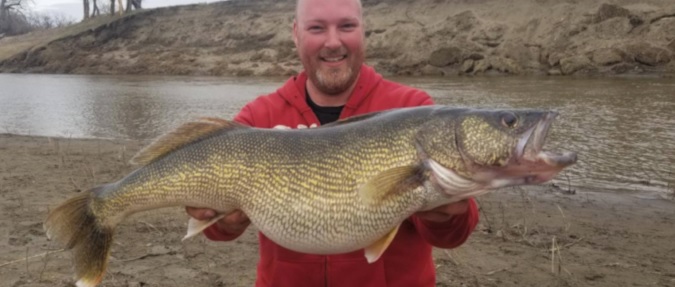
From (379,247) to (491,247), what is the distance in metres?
2.62

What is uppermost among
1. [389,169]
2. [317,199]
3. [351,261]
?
[389,169]

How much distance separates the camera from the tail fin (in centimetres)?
297

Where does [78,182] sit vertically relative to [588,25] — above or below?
below

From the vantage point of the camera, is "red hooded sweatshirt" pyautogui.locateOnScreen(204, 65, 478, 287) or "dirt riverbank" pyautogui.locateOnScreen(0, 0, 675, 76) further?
"dirt riverbank" pyautogui.locateOnScreen(0, 0, 675, 76)

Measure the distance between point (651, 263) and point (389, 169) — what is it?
322cm

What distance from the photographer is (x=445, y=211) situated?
274 cm

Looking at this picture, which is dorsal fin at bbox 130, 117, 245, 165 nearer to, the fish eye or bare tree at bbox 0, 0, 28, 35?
the fish eye

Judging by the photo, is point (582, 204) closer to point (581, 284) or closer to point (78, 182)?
point (581, 284)

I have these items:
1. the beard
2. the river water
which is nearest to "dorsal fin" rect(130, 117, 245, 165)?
the beard

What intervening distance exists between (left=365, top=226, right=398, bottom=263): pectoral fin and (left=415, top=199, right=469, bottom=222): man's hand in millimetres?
172

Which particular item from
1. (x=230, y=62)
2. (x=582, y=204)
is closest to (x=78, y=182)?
(x=582, y=204)

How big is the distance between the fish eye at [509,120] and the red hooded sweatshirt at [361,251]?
0.52m

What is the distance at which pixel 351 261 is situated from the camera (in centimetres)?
312

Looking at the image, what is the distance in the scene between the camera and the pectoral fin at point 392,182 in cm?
259
